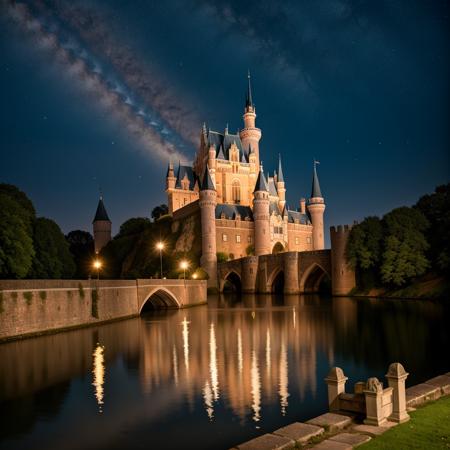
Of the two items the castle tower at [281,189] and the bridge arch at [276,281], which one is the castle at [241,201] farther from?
the bridge arch at [276,281]

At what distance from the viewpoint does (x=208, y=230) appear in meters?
78.1

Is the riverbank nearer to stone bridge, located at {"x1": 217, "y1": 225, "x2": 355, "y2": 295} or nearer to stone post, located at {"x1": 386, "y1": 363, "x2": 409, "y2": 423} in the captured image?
stone bridge, located at {"x1": 217, "y1": 225, "x2": 355, "y2": 295}

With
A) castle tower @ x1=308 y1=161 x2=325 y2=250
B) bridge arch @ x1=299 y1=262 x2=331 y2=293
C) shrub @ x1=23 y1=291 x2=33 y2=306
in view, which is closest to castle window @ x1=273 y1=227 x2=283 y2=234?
castle tower @ x1=308 y1=161 x2=325 y2=250

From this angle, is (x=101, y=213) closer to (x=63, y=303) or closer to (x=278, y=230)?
(x=278, y=230)

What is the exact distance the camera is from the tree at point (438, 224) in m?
45.8

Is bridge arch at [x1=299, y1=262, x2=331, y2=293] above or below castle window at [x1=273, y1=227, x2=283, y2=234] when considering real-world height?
below

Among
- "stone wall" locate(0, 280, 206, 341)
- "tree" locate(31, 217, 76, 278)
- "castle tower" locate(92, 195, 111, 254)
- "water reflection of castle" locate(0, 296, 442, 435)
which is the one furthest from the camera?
"castle tower" locate(92, 195, 111, 254)

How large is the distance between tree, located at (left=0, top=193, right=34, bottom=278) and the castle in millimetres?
43067

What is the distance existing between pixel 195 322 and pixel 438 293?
77.6 feet

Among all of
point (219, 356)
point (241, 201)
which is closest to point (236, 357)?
point (219, 356)

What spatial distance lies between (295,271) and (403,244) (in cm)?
1866

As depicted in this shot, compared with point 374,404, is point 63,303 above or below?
above

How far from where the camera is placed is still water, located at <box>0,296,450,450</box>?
480 inches

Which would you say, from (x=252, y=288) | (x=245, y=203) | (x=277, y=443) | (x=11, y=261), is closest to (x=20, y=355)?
(x=11, y=261)
